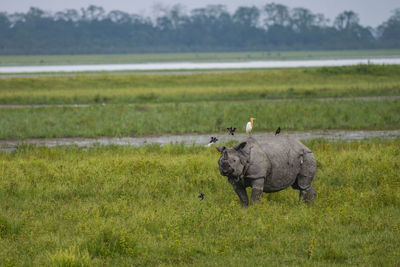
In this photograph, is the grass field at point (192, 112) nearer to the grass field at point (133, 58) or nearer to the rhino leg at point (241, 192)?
the rhino leg at point (241, 192)

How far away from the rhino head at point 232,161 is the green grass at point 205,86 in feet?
88.6

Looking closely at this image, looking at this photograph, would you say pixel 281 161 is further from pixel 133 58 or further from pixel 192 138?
Result: pixel 133 58

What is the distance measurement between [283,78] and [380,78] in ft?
26.5

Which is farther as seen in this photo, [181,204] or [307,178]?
[181,204]

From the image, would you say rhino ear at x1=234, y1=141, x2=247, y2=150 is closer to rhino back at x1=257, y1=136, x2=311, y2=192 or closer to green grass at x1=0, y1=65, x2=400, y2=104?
rhino back at x1=257, y1=136, x2=311, y2=192

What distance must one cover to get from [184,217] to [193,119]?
53.3 feet

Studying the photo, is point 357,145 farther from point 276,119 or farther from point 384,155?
point 276,119

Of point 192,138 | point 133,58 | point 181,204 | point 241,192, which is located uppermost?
point 241,192

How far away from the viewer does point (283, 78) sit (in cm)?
5103

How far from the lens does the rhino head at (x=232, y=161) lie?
9312 millimetres

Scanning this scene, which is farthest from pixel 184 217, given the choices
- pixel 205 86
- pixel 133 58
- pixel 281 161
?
pixel 133 58

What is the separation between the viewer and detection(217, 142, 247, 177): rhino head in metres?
9.31

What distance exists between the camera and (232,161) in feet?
30.9

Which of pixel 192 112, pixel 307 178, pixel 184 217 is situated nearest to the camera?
pixel 184 217
